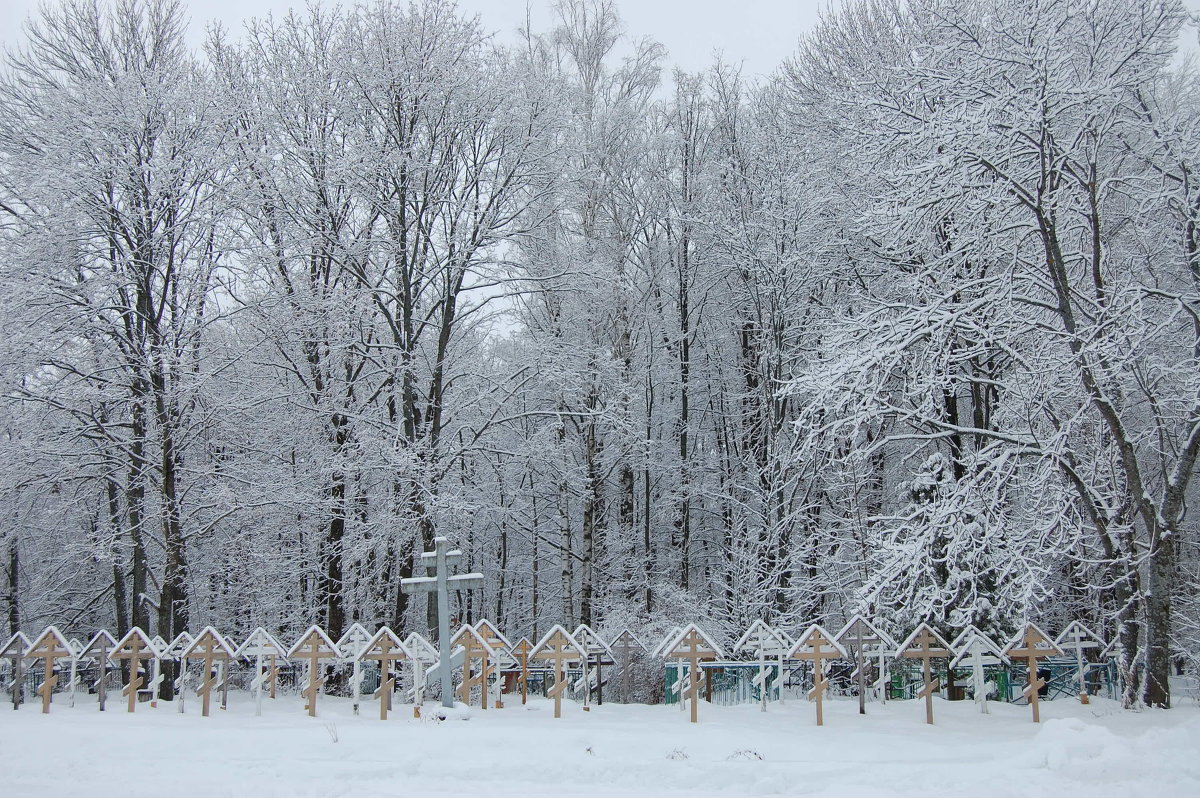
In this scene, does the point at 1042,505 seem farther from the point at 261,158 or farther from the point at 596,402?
the point at 261,158

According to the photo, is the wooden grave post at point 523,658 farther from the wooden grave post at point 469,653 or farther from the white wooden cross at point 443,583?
the white wooden cross at point 443,583

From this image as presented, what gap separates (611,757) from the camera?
28.1ft

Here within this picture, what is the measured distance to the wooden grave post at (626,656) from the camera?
14281 mm

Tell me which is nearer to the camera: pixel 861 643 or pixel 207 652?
pixel 861 643

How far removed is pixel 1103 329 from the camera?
11070 mm

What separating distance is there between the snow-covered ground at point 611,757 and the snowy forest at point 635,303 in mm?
2368

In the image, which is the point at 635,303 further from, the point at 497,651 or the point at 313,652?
the point at 313,652

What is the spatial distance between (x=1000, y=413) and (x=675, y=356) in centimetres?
1072

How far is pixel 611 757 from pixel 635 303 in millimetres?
14026

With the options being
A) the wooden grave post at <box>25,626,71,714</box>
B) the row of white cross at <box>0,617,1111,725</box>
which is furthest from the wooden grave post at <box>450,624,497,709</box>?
the wooden grave post at <box>25,626,71,714</box>

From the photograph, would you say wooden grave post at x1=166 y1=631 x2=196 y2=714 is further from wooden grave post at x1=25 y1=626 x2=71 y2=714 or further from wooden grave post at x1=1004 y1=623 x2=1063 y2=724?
wooden grave post at x1=1004 y1=623 x2=1063 y2=724

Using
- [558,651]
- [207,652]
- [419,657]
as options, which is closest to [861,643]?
[558,651]

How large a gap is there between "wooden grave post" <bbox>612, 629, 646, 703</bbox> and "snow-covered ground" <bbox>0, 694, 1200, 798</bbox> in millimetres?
3032

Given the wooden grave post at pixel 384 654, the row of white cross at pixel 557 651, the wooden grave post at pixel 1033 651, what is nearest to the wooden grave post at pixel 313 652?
the row of white cross at pixel 557 651
